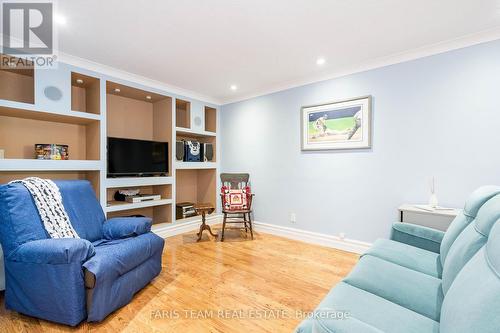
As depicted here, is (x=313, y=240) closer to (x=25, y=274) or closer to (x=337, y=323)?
(x=337, y=323)

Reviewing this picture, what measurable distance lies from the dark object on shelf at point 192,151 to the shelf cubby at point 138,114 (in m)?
0.32

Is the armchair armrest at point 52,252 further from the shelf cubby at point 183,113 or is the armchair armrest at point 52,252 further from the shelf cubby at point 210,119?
the shelf cubby at point 210,119

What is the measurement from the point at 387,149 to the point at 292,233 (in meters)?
1.71

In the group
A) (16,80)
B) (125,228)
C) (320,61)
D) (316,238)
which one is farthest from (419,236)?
(16,80)

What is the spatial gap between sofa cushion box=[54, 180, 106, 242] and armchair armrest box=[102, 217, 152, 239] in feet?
0.27

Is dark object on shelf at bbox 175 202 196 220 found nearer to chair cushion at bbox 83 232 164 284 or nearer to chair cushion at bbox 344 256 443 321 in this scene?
chair cushion at bbox 83 232 164 284

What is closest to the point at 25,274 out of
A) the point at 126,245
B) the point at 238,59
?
the point at 126,245

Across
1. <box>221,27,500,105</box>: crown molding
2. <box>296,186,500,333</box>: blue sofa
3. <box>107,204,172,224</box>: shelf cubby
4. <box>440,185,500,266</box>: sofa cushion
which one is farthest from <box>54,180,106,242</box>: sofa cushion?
<box>221,27,500,105</box>: crown molding

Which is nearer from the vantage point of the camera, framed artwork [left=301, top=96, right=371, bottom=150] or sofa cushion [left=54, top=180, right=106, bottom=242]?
sofa cushion [left=54, top=180, right=106, bottom=242]

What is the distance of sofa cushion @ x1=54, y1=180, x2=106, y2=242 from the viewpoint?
2.08 metres

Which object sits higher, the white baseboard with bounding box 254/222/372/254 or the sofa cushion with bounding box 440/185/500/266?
the sofa cushion with bounding box 440/185/500/266

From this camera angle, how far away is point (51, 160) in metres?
2.49

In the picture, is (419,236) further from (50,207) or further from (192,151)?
(192,151)

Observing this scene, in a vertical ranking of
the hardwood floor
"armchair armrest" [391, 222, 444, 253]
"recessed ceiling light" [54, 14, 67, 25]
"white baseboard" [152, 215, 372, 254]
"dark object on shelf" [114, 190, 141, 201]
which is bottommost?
the hardwood floor
